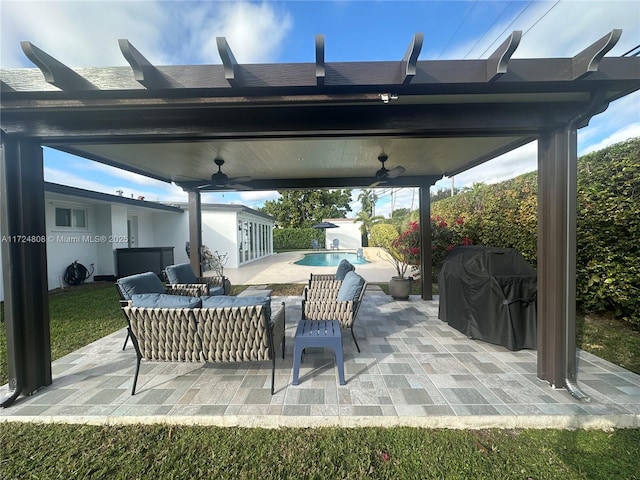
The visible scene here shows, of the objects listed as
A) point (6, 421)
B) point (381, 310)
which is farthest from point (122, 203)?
point (381, 310)

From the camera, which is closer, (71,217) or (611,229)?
(611,229)

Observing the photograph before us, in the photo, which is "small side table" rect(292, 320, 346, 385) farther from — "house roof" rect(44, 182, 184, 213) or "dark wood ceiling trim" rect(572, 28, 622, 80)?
"house roof" rect(44, 182, 184, 213)

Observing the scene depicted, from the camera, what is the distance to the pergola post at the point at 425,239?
6164 millimetres

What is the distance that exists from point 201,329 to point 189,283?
3162 millimetres

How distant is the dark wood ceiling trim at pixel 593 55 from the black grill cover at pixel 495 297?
2.34 m

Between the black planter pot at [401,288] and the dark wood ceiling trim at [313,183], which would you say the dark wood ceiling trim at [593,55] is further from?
the black planter pot at [401,288]

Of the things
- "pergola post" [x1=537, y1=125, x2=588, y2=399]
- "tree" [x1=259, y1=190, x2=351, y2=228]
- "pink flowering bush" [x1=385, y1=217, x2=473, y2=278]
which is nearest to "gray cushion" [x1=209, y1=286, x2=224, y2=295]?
"pink flowering bush" [x1=385, y1=217, x2=473, y2=278]

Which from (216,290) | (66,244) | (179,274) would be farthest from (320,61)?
(66,244)

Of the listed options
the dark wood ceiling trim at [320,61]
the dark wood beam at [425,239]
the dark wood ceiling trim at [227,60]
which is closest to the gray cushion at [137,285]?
the dark wood ceiling trim at [227,60]

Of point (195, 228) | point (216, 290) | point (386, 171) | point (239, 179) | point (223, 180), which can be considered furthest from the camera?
point (195, 228)

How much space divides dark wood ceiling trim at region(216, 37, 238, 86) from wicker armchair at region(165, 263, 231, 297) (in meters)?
3.71

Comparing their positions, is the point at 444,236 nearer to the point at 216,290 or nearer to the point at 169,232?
the point at 216,290

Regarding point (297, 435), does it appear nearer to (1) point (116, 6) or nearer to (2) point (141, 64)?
(2) point (141, 64)

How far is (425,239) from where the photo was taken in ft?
20.6
